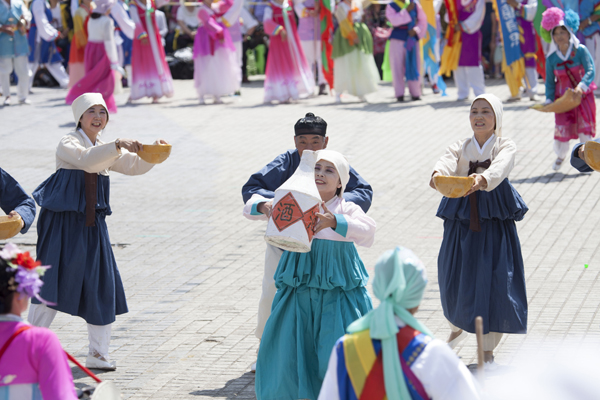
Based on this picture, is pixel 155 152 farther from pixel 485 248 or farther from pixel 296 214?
pixel 485 248

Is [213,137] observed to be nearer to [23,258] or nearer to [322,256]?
[322,256]

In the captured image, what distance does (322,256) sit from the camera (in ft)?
14.8

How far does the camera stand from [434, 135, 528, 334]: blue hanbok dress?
17.2 ft

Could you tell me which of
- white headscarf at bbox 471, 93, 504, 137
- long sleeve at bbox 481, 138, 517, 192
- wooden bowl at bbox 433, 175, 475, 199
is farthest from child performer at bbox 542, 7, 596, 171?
wooden bowl at bbox 433, 175, 475, 199


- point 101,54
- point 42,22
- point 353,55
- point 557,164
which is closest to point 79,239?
point 557,164

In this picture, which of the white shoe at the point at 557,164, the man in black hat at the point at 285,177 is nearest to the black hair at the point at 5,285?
the man in black hat at the point at 285,177

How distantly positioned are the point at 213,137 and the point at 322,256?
943 centimetres

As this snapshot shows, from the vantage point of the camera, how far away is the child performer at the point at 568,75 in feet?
31.9

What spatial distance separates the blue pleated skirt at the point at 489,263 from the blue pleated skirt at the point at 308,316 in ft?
3.17

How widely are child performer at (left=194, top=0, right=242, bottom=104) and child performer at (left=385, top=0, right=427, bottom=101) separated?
3212 millimetres

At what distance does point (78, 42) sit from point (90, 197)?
11599mm

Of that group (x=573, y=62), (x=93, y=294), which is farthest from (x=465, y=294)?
(x=573, y=62)

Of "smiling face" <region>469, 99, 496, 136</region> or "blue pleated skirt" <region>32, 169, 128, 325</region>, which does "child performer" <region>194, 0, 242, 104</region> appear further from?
"smiling face" <region>469, 99, 496, 136</region>

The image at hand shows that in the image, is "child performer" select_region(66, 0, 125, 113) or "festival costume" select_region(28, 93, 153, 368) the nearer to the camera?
"festival costume" select_region(28, 93, 153, 368)
